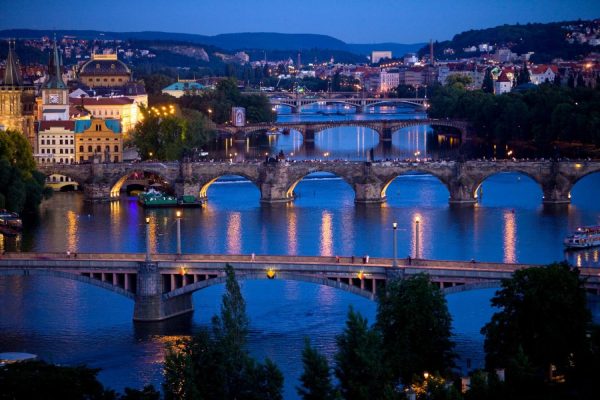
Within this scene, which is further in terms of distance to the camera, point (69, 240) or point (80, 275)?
point (69, 240)

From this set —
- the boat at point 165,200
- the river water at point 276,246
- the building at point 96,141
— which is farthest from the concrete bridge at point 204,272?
the building at point 96,141

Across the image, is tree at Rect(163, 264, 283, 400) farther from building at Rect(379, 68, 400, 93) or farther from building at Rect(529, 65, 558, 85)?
building at Rect(379, 68, 400, 93)

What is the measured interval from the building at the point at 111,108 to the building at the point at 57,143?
7.26 m

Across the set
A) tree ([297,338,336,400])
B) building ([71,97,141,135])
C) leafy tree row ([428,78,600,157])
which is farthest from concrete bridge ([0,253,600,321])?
building ([71,97,141,135])

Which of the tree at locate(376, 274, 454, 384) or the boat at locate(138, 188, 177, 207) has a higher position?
the boat at locate(138, 188, 177, 207)

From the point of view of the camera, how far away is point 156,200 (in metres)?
44.8

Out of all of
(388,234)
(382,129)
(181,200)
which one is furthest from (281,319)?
(382,129)

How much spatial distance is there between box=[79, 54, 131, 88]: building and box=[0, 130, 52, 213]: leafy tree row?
34.3 meters

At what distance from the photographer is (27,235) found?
38750 mm

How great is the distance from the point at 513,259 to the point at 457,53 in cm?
14127

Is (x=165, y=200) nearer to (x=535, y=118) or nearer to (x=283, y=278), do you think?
(x=283, y=278)

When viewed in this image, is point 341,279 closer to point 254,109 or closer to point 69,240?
point 69,240

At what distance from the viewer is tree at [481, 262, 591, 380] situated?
22562 mm

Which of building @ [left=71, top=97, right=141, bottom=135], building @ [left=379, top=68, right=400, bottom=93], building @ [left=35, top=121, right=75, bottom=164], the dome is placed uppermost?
building @ [left=379, top=68, right=400, bottom=93]
